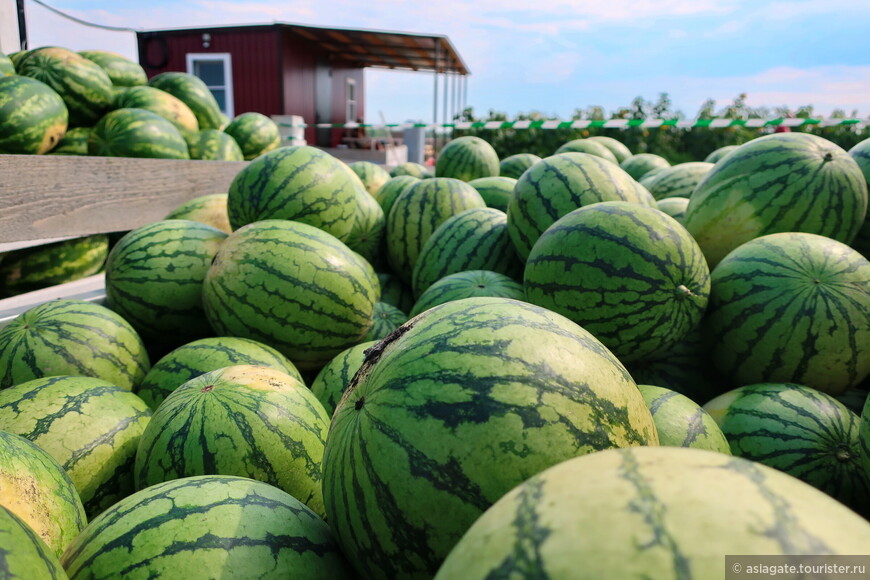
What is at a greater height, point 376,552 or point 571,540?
point 571,540

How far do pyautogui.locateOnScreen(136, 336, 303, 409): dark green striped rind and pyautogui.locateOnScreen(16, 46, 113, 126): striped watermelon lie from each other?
3.32 m

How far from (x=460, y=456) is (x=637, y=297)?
118cm

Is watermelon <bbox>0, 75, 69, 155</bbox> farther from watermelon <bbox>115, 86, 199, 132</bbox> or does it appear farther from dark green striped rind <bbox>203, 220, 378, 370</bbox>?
dark green striped rind <bbox>203, 220, 378, 370</bbox>

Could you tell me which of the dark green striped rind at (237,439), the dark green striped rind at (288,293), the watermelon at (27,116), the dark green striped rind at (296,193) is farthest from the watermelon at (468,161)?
the dark green striped rind at (237,439)

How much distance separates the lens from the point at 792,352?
6.41 ft

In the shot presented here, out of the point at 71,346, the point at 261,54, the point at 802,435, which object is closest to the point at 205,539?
the point at 71,346

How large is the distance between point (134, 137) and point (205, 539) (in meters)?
3.89

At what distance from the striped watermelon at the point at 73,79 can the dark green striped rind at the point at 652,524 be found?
16.4 feet

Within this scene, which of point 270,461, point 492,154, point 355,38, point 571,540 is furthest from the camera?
point 355,38

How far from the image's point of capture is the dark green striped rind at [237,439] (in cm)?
154

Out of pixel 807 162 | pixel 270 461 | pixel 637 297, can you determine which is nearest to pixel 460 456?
pixel 270 461

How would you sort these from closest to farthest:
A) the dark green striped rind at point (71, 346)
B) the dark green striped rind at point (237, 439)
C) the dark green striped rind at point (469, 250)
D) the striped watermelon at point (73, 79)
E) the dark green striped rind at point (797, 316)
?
the dark green striped rind at point (237, 439) < the dark green striped rind at point (797, 316) < the dark green striped rind at point (71, 346) < the dark green striped rind at point (469, 250) < the striped watermelon at point (73, 79)

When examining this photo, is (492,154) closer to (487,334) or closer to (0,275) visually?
(0,275)

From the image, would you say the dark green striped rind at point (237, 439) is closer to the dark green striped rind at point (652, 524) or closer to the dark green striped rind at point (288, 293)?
the dark green striped rind at point (288, 293)
